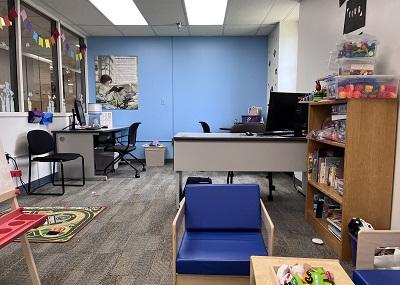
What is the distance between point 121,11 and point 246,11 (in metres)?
2.07

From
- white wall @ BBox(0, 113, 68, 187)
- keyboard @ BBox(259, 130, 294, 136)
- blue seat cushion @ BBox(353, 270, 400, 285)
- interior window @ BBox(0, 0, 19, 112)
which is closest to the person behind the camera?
blue seat cushion @ BBox(353, 270, 400, 285)

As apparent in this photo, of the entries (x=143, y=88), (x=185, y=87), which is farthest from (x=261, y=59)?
(x=143, y=88)

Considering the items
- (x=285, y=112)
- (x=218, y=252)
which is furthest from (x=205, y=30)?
(x=218, y=252)

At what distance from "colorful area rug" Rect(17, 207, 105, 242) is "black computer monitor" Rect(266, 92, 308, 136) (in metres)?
2.17

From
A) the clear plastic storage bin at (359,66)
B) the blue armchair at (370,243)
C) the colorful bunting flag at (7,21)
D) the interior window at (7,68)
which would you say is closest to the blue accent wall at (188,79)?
the interior window at (7,68)

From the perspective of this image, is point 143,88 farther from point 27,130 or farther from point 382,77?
point 382,77

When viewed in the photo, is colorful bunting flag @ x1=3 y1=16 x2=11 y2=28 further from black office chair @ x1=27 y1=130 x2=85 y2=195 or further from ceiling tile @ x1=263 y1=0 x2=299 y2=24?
ceiling tile @ x1=263 y1=0 x2=299 y2=24

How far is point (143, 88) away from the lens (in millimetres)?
6801

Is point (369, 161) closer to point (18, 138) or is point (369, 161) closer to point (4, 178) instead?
point (4, 178)

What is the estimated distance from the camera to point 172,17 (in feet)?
17.8

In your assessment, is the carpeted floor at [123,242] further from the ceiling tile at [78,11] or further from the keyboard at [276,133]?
the ceiling tile at [78,11]

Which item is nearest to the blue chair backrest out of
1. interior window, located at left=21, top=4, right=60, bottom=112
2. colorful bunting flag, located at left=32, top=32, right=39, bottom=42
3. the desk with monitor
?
the desk with monitor

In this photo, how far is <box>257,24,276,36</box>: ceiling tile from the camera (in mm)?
5969

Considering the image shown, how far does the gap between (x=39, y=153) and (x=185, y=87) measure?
3.42 meters
